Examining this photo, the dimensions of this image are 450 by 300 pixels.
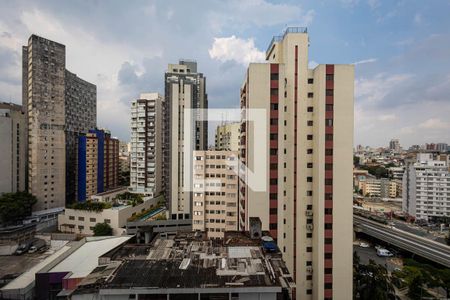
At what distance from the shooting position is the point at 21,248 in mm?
19906

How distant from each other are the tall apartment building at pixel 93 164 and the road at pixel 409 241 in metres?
32.9

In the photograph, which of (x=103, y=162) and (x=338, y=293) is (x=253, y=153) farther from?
(x=103, y=162)

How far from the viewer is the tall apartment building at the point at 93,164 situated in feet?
102

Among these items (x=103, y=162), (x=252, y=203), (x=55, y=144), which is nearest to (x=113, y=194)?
(x=103, y=162)

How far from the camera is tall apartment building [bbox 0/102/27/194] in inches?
1021

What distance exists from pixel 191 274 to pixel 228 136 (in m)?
32.8

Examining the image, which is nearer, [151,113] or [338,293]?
[338,293]

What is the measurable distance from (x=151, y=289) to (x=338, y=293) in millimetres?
10365

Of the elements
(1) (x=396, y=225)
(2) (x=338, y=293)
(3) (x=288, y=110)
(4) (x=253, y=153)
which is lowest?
(1) (x=396, y=225)

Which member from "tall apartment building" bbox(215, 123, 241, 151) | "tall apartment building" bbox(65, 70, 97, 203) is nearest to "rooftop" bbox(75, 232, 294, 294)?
"tall apartment building" bbox(215, 123, 241, 151)

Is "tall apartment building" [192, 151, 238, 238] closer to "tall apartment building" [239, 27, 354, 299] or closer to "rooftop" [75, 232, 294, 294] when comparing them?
"tall apartment building" [239, 27, 354, 299]

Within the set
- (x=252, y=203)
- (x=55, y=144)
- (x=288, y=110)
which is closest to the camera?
(x=252, y=203)

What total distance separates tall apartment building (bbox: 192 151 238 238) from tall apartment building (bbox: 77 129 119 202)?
18635mm

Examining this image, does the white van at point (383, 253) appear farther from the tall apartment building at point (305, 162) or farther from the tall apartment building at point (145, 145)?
the tall apartment building at point (145, 145)
